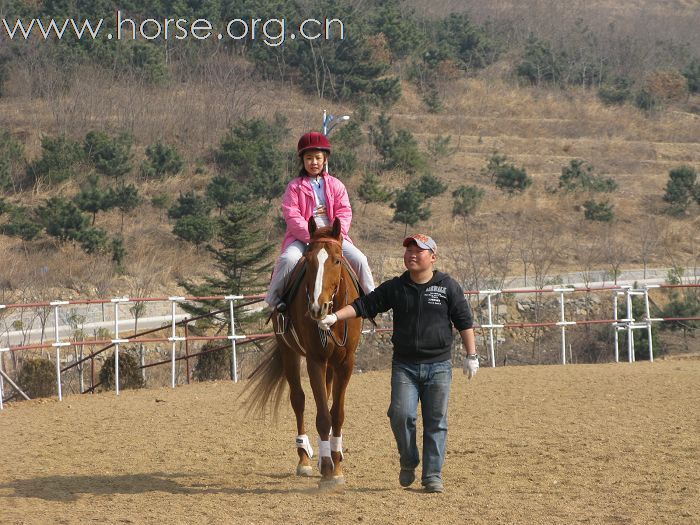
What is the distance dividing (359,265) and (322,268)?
1108mm

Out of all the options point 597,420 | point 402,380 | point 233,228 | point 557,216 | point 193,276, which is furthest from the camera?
point 557,216

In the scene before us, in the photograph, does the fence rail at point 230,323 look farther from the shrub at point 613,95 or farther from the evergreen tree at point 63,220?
the shrub at point 613,95

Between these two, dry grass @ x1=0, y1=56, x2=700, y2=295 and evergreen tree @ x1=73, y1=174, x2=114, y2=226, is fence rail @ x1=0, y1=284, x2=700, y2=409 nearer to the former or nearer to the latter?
dry grass @ x1=0, y1=56, x2=700, y2=295

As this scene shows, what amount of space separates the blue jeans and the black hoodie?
0.25 feet

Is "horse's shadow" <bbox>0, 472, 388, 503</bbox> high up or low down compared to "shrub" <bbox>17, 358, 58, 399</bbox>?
down

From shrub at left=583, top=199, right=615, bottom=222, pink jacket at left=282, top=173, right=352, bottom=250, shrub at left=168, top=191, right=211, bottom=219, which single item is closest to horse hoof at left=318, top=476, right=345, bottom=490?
pink jacket at left=282, top=173, right=352, bottom=250

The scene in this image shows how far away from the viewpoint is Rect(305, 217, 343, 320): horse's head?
21.6 feet

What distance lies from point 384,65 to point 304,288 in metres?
48.2

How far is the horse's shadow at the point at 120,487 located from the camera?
7.13 m

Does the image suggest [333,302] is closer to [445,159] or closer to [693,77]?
[445,159]

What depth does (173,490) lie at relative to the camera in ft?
23.8

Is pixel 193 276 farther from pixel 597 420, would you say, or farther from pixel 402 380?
pixel 402 380

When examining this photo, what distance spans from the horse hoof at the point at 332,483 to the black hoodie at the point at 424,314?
1.03 metres

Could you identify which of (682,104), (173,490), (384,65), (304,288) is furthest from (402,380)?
(682,104)
